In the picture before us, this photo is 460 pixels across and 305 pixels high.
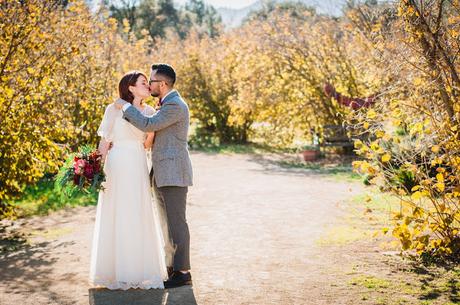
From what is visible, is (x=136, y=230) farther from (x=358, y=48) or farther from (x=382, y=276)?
(x=358, y=48)

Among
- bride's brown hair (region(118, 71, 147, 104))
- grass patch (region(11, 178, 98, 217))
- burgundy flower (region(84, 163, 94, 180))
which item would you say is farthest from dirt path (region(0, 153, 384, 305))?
bride's brown hair (region(118, 71, 147, 104))

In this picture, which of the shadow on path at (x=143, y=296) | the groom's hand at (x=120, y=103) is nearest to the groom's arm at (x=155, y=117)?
the groom's hand at (x=120, y=103)

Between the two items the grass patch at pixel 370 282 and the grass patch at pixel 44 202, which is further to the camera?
the grass patch at pixel 44 202

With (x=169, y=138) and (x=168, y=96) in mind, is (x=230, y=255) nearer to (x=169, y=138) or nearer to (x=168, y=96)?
(x=169, y=138)

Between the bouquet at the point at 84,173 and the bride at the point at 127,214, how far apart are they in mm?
123

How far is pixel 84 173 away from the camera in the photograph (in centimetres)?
569

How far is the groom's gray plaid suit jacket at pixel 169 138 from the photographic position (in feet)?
18.2

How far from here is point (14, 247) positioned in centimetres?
755

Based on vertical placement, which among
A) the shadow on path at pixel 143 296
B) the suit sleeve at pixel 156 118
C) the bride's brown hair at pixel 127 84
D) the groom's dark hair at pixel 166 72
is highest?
the groom's dark hair at pixel 166 72

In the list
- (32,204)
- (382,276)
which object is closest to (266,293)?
(382,276)

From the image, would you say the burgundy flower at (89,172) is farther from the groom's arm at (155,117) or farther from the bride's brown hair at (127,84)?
the bride's brown hair at (127,84)

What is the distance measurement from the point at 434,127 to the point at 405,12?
111cm

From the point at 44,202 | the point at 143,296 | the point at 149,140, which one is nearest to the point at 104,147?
the point at 149,140

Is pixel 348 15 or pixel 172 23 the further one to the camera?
pixel 172 23
